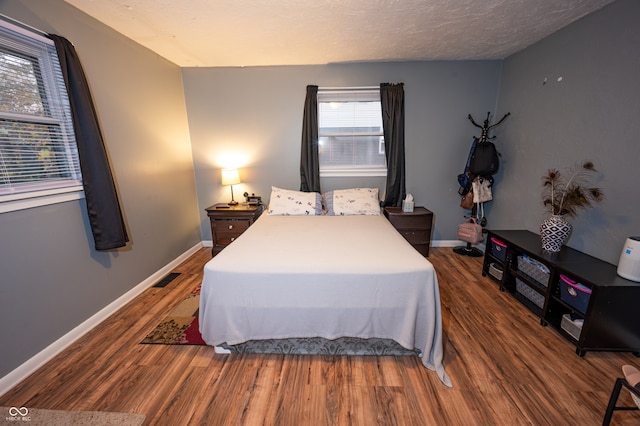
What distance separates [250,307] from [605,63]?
332 centimetres

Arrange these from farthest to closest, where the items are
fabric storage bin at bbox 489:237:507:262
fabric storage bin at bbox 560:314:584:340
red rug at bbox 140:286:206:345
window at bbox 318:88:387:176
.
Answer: window at bbox 318:88:387:176 < fabric storage bin at bbox 489:237:507:262 < red rug at bbox 140:286:206:345 < fabric storage bin at bbox 560:314:584:340

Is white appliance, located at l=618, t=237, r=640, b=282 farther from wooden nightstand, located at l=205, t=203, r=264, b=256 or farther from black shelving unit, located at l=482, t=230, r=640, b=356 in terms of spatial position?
wooden nightstand, located at l=205, t=203, r=264, b=256

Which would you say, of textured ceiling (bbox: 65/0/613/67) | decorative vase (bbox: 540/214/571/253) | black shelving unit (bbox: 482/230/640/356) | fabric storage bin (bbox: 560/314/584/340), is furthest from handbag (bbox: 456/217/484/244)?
textured ceiling (bbox: 65/0/613/67)

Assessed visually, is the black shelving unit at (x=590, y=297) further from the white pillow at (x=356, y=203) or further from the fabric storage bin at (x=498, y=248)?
the white pillow at (x=356, y=203)

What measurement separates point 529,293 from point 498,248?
0.52 m

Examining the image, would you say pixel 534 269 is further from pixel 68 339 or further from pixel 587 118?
pixel 68 339

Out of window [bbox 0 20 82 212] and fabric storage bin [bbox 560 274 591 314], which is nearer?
window [bbox 0 20 82 212]

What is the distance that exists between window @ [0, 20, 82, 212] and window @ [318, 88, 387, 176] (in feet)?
8.40

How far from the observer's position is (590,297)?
1630mm

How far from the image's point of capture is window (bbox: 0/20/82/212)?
1530mm

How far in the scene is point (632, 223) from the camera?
1.80m

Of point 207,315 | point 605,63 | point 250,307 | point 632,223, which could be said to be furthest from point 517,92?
point 207,315

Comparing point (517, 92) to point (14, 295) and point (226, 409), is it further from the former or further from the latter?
point (14, 295)

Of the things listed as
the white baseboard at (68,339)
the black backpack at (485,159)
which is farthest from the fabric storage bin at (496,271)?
the white baseboard at (68,339)
